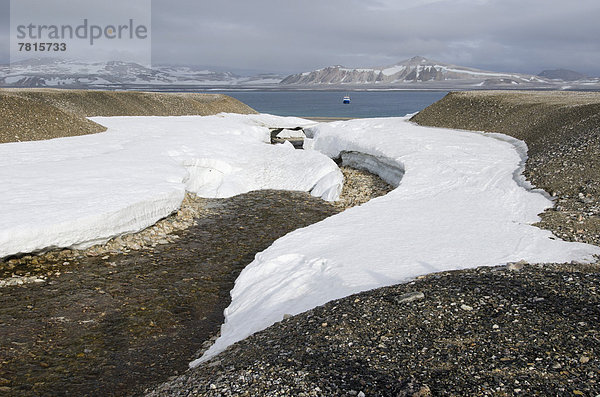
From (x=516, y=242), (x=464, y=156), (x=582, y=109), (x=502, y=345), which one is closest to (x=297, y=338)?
(x=502, y=345)

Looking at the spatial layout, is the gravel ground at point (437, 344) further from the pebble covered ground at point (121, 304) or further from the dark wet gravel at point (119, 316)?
the pebble covered ground at point (121, 304)

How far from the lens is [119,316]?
10.3 m

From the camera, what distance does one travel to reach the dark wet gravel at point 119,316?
Result: 815cm

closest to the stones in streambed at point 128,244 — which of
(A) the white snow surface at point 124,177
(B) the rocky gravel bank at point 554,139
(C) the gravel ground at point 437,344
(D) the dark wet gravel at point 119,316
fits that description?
(D) the dark wet gravel at point 119,316

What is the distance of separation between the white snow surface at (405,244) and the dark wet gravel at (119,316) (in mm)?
939

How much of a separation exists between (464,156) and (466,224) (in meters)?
11.0

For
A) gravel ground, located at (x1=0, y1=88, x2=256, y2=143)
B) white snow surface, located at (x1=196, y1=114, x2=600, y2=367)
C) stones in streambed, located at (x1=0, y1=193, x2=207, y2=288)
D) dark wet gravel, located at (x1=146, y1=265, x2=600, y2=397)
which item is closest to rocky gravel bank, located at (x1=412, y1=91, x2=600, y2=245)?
white snow surface, located at (x1=196, y1=114, x2=600, y2=367)

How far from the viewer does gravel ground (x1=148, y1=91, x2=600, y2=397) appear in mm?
5547

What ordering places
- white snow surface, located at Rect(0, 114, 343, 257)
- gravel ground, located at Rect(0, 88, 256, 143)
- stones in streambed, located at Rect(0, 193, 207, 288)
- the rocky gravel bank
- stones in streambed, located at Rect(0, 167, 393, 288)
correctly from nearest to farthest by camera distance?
stones in streambed, located at Rect(0, 193, 207, 288) → stones in streambed, located at Rect(0, 167, 393, 288) → white snow surface, located at Rect(0, 114, 343, 257) → the rocky gravel bank → gravel ground, located at Rect(0, 88, 256, 143)

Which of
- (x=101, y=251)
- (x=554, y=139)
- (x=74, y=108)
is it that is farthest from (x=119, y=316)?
(x=74, y=108)

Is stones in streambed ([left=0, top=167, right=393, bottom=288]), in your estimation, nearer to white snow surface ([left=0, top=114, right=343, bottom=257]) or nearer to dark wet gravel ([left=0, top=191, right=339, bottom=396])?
dark wet gravel ([left=0, top=191, right=339, bottom=396])

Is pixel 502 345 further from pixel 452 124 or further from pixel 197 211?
pixel 452 124

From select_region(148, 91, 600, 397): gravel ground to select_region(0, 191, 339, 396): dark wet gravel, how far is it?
5.64 feet

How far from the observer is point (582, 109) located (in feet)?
84.3
